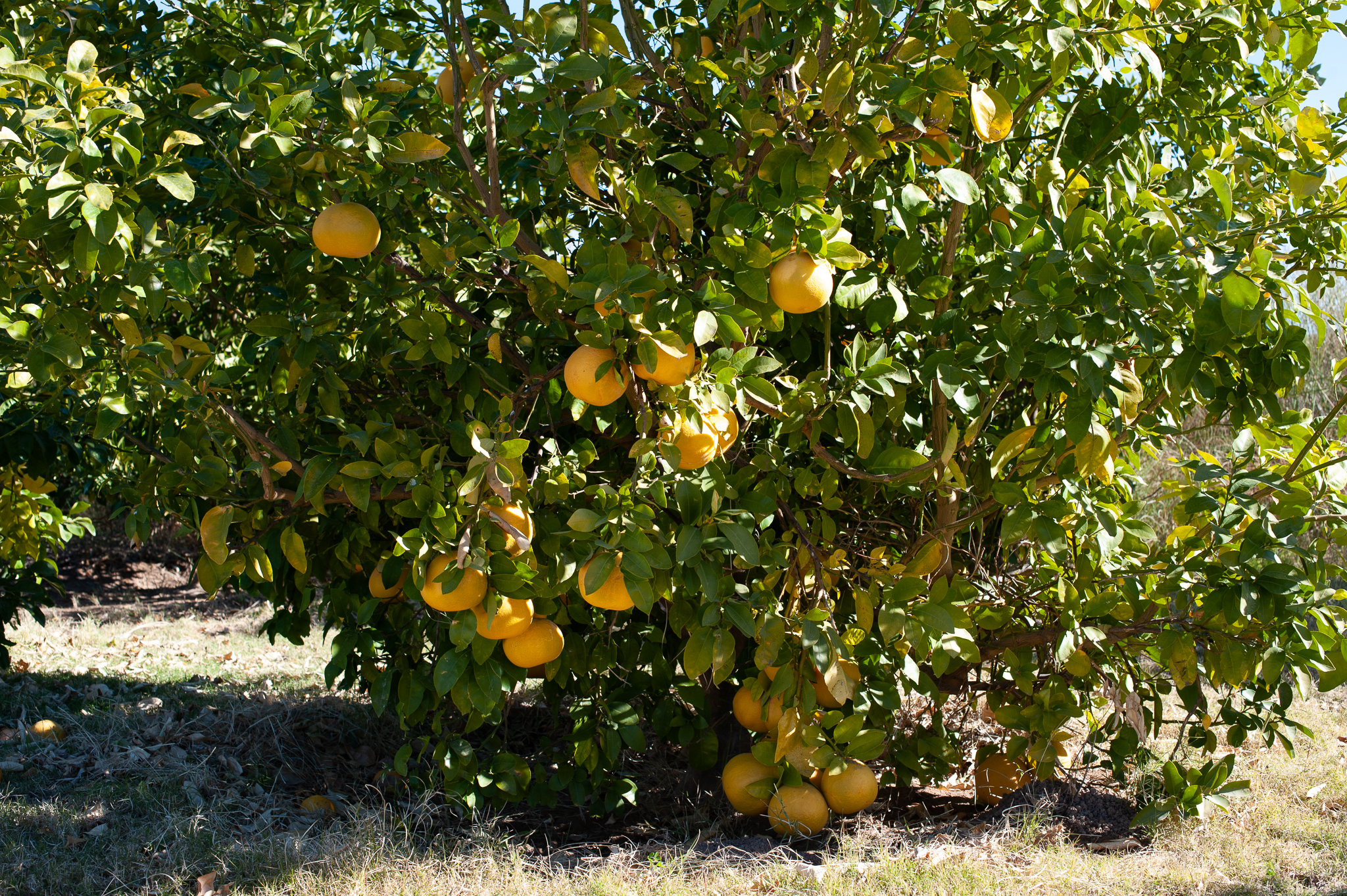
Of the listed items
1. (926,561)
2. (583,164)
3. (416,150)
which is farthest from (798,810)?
(416,150)

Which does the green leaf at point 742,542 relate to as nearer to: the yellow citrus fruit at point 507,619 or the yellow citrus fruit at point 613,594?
the yellow citrus fruit at point 613,594

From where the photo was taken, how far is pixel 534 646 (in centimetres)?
Result: 214

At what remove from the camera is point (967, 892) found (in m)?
2.24

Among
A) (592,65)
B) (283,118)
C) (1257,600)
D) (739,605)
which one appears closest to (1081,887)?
(1257,600)

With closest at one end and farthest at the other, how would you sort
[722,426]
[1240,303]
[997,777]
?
[1240,303], [722,426], [997,777]

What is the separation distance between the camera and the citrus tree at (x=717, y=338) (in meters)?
1.83

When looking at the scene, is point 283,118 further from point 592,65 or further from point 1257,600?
point 1257,600

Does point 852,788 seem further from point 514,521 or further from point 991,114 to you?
point 991,114

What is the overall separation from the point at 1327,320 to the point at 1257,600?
0.71 metres

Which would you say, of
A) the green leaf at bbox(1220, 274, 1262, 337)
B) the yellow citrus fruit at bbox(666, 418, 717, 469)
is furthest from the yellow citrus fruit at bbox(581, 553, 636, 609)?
the green leaf at bbox(1220, 274, 1262, 337)

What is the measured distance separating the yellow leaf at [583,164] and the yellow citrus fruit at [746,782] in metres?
1.54

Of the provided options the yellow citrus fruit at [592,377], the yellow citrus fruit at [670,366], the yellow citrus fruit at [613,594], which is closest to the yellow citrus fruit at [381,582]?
the yellow citrus fruit at [613,594]

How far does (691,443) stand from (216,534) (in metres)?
1.01

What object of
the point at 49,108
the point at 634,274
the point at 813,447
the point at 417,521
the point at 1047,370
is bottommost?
the point at 417,521
